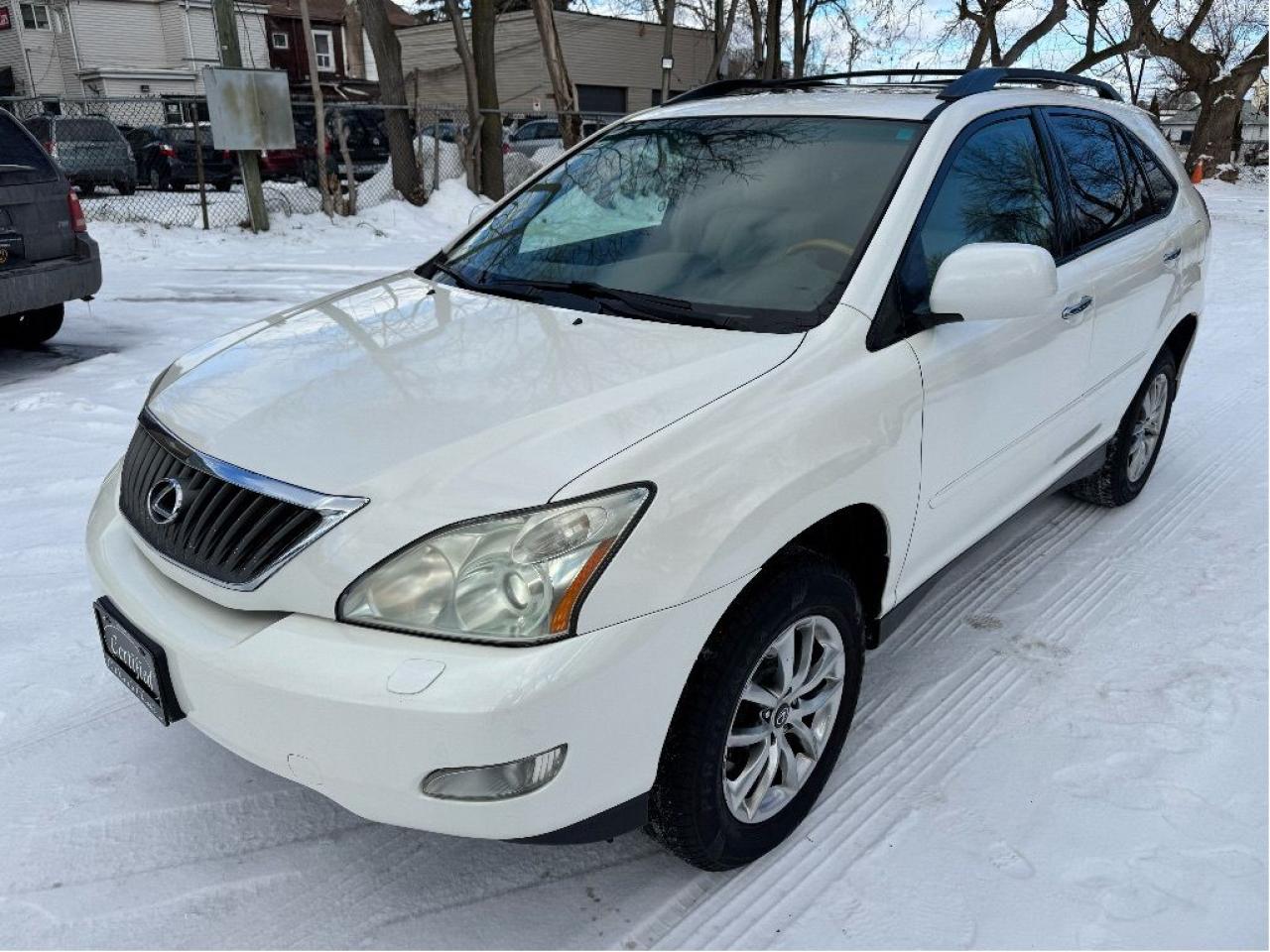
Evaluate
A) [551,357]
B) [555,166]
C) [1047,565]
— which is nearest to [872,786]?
[551,357]

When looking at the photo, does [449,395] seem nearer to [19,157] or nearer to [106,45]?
[19,157]

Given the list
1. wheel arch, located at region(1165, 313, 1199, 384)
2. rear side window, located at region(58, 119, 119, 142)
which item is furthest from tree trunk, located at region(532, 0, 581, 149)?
wheel arch, located at region(1165, 313, 1199, 384)

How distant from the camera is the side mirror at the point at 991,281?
243 cm

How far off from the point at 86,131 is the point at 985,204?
1788 centimetres

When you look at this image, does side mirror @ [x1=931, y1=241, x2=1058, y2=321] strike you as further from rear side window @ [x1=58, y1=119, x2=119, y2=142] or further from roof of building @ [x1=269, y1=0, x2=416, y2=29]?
roof of building @ [x1=269, y1=0, x2=416, y2=29]

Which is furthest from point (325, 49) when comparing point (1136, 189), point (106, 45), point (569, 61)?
point (1136, 189)

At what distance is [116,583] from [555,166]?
215cm

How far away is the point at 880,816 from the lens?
252cm

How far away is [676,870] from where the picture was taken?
236cm

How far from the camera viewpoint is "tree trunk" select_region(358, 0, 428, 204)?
13961 millimetres

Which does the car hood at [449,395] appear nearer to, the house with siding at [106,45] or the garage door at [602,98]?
the house with siding at [106,45]

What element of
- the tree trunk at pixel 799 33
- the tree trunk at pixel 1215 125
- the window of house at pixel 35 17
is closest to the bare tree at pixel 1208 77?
the tree trunk at pixel 1215 125

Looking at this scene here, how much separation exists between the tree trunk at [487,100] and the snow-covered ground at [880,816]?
12261 millimetres

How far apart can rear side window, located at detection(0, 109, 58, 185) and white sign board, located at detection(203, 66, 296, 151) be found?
4.96 meters
